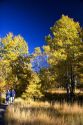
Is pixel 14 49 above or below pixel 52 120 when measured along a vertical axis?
above

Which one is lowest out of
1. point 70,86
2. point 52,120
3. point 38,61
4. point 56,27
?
point 52,120

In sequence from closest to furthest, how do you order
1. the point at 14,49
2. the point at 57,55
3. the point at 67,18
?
the point at 67,18
the point at 57,55
the point at 14,49

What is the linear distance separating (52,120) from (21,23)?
6448 millimetres

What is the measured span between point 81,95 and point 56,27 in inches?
129

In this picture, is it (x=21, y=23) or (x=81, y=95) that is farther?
(x=81, y=95)

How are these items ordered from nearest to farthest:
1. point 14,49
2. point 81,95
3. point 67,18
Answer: point 67,18
point 81,95
point 14,49

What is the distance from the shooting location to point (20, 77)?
1770 centimetres

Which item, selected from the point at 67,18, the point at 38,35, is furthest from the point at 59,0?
the point at 67,18

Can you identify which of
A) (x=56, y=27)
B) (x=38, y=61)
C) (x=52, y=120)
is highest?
(x=56, y=27)

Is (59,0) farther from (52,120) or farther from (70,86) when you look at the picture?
(70,86)

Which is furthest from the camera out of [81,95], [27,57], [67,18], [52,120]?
[27,57]

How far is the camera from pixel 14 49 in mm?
20719

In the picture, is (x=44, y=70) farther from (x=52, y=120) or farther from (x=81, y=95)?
(x=52, y=120)

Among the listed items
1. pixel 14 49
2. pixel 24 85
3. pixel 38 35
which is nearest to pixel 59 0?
pixel 38 35
